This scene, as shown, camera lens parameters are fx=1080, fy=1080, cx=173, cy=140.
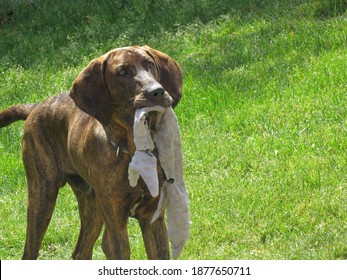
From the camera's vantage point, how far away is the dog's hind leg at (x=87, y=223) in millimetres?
7418

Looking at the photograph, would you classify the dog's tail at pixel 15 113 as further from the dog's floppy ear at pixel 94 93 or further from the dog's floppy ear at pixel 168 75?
the dog's floppy ear at pixel 168 75

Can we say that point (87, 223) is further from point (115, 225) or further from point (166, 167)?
point (166, 167)

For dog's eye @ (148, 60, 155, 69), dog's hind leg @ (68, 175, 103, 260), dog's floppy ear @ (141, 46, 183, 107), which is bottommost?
dog's hind leg @ (68, 175, 103, 260)

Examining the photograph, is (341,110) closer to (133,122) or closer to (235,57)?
(235,57)

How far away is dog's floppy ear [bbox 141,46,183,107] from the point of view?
6434 millimetres

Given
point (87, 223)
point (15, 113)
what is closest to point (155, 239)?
point (87, 223)

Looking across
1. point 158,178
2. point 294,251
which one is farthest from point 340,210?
point 158,178

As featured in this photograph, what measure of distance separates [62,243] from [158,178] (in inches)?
88.1

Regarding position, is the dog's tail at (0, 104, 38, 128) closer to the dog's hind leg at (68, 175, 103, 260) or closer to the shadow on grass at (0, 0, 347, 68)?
the dog's hind leg at (68, 175, 103, 260)

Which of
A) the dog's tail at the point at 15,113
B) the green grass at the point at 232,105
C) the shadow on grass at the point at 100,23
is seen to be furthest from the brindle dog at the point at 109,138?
the shadow on grass at the point at 100,23

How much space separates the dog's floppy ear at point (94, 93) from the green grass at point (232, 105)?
74.2 inches

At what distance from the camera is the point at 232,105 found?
10219 millimetres

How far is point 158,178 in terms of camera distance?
6461 mm

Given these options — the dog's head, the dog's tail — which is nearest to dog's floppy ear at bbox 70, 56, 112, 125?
the dog's head
